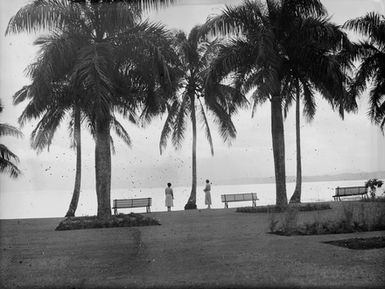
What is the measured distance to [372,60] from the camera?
68.2 ft

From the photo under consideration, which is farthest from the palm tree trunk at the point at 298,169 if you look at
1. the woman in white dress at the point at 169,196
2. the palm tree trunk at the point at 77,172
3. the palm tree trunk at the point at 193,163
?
the palm tree trunk at the point at 77,172

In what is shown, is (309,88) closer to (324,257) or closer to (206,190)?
(206,190)

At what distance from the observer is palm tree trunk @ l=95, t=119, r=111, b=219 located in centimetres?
1434

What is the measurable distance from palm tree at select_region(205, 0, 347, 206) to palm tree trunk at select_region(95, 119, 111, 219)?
14.2ft

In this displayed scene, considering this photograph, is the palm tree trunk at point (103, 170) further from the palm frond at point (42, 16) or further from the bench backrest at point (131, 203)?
the bench backrest at point (131, 203)

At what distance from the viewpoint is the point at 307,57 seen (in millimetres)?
16500

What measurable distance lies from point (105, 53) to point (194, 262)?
7549 mm

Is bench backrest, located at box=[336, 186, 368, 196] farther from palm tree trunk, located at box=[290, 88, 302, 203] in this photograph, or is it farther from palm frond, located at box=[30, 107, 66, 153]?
palm frond, located at box=[30, 107, 66, 153]

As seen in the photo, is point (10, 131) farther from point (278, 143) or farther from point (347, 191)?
point (347, 191)

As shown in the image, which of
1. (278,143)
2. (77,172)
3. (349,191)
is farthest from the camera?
(349,191)

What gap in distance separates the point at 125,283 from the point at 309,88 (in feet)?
47.2

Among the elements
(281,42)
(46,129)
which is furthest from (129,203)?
(281,42)

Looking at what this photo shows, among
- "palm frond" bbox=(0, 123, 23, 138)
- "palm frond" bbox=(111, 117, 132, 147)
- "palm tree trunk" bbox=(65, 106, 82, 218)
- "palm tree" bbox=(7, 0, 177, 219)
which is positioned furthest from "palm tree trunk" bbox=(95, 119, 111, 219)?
"palm frond" bbox=(111, 117, 132, 147)

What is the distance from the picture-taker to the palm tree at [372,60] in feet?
65.0
